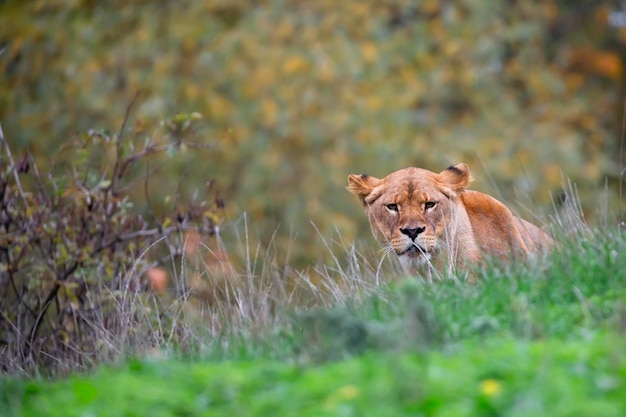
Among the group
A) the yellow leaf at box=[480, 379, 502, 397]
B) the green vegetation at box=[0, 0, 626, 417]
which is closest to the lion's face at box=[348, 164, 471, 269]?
the green vegetation at box=[0, 0, 626, 417]

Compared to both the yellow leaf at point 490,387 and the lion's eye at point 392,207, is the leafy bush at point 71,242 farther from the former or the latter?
the yellow leaf at point 490,387

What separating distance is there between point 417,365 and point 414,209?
317cm

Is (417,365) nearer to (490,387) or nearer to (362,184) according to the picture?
(490,387)

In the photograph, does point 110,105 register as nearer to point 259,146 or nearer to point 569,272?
point 259,146

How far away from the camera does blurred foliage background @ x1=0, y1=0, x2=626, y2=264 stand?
18375mm

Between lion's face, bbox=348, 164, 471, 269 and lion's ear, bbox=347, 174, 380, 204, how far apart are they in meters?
0.01

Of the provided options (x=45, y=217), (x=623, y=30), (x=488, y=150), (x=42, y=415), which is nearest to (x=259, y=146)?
(x=488, y=150)

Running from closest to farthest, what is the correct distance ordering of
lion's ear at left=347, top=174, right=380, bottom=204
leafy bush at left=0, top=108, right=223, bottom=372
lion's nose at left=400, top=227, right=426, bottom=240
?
lion's nose at left=400, top=227, right=426, bottom=240
lion's ear at left=347, top=174, right=380, bottom=204
leafy bush at left=0, top=108, right=223, bottom=372

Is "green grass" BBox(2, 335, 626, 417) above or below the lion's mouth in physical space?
below

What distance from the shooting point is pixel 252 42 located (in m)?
18.6

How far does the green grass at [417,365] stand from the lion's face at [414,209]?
4.22 feet

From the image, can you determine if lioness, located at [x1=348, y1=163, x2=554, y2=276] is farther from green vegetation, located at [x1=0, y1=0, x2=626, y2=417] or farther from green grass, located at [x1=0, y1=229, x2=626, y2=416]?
green grass, located at [x1=0, y1=229, x2=626, y2=416]

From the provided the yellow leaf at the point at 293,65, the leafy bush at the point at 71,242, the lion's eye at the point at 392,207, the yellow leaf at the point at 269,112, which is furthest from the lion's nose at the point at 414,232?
the yellow leaf at the point at 293,65

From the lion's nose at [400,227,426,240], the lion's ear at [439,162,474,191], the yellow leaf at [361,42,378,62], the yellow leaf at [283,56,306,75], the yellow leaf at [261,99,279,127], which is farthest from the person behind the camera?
the yellow leaf at [361,42,378,62]
